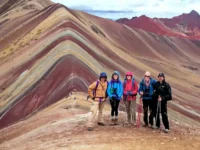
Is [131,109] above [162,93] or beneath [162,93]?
beneath

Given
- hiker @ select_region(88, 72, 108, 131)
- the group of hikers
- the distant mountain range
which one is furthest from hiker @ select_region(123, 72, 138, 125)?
the distant mountain range

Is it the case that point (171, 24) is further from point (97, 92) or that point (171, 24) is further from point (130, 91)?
point (97, 92)

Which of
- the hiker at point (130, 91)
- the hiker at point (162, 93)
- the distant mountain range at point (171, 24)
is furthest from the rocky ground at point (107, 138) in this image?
the distant mountain range at point (171, 24)

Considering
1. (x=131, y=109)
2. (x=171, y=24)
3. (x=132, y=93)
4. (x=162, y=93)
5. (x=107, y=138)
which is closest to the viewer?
(x=107, y=138)

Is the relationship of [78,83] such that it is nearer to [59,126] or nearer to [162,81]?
[59,126]

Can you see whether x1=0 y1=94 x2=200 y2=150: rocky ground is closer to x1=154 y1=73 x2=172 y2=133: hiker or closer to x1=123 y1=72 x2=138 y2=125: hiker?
x1=123 y1=72 x2=138 y2=125: hiker

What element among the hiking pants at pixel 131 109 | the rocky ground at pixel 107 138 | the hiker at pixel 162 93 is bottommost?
the rocky ground at pixel 107 138

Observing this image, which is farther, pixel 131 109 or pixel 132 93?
pixel 131 109

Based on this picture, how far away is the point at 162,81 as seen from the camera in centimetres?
1351

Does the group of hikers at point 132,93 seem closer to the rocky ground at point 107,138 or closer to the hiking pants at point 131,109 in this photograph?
the hiking pants at point 131,109

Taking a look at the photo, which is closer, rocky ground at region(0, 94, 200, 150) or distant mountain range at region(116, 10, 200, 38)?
rocky ground at region(0, 94, 200, 150)

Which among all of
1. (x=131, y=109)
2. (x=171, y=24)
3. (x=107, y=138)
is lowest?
(x=107, y=138)

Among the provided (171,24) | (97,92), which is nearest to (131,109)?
(97,92)

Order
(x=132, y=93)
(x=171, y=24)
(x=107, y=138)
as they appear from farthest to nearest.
→ (x=171, y=24) → (x=132, y=93) → (x=107, y=138)
